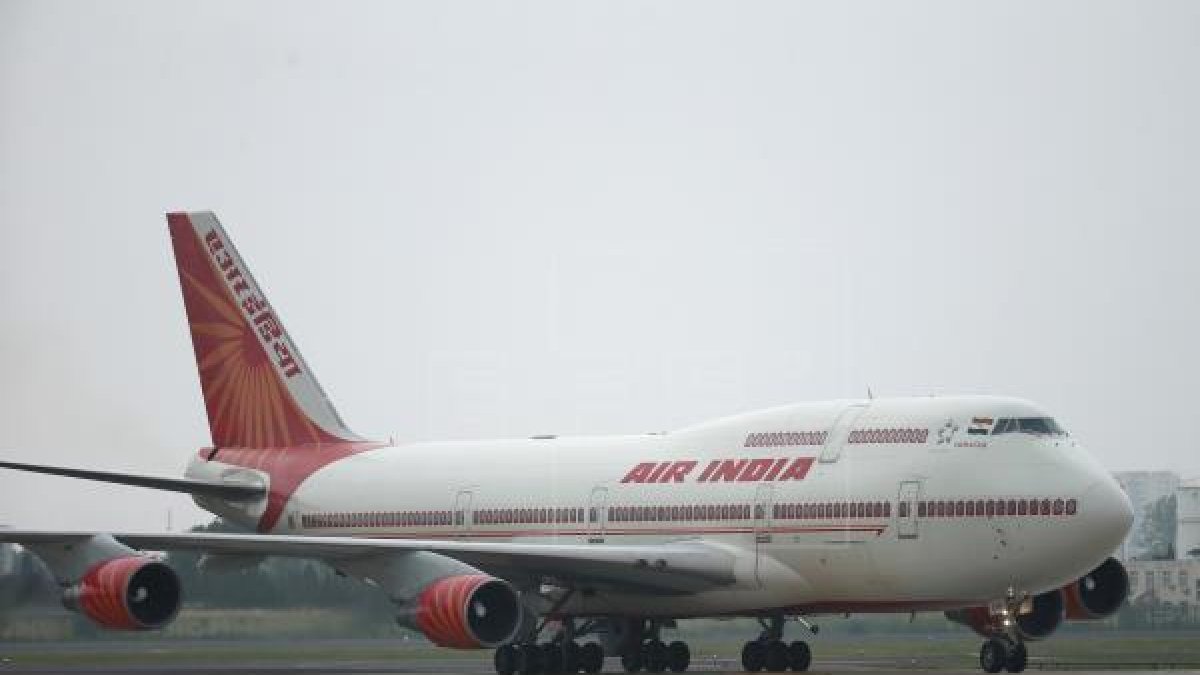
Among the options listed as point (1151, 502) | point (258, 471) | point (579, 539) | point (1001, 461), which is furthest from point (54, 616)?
point (1151, 502)

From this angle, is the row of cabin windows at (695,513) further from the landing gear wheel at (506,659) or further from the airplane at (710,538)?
the landing gear wheel at (506,659)

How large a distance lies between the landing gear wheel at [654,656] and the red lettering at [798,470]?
580cm

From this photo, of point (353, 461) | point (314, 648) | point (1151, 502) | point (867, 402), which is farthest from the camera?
point (1151, 502)

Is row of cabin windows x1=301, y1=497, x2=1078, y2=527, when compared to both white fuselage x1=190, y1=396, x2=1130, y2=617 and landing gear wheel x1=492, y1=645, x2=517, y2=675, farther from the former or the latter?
landing gear wheel x1=492, y1=645, x2=517, y2=675

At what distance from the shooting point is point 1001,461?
4050 centimetres

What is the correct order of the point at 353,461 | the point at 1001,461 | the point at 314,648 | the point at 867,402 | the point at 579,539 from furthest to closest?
the point at 314,648, the point at 353,461, the point at 579,539, the point at 867,402, the point at 1001,461

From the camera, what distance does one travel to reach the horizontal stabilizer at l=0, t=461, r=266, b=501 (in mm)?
46250

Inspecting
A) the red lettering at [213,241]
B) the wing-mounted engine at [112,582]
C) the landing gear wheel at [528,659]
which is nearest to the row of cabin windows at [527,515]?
the landing gear wheel at [528,659]

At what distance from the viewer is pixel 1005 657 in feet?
131

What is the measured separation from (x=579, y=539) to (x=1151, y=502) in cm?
5931

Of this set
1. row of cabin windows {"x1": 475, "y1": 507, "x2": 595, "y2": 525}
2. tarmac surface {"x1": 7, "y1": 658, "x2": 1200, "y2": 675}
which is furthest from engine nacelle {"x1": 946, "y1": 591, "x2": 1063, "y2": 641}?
row of cabin windows {"x1": 475, "y1": 507, "x2": 595, "y2": 525}

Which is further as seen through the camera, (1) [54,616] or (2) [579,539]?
(1) [54,616]

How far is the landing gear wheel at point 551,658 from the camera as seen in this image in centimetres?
4484

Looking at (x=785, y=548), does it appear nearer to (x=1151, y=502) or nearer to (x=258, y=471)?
(x=258, y=471)
